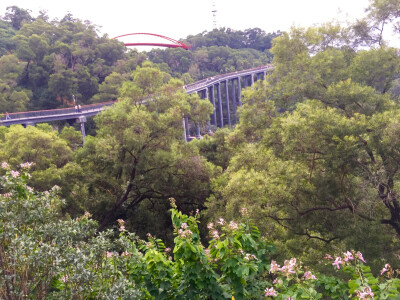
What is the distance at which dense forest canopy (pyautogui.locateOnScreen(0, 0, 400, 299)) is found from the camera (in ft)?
12.8

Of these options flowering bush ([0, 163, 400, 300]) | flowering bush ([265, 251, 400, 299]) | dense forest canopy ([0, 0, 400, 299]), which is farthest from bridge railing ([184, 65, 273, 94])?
flowering bush ([265, 251, 400, 299])

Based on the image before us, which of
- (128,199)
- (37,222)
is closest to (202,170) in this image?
(128,199)

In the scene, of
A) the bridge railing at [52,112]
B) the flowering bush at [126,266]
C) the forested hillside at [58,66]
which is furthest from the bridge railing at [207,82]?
the flowering bush at [126,266]

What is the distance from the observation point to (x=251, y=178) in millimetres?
8531

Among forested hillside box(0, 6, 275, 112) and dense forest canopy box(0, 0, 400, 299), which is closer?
dense forest canopy box(0, 0, 400, 299)

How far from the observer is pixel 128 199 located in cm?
1402

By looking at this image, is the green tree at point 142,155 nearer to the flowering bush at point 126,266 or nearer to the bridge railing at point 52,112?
the flowering bush at point 126,266

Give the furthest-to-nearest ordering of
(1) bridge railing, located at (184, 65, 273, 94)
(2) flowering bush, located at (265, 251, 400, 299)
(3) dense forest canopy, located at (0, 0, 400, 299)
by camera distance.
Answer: (1) bridge railing, located at (184, 65, 273, 94)
(3) dense forest canopy, located at (0, 0, 400, 299)
(2) flowering bush, located at (265, 251, 400, 299)

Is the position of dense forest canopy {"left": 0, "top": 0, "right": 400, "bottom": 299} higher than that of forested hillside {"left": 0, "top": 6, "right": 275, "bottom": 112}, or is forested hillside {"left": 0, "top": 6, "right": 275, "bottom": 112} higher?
forested hillside {"left": 0, "top": 6, "right": 275, "bottom": 112}

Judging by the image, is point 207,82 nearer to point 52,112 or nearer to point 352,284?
point 52,112

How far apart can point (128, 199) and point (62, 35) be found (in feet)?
105

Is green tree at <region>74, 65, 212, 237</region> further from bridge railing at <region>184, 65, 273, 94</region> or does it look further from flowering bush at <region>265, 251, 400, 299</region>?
bridge railing at <region>184, 65, 273, 94</region>

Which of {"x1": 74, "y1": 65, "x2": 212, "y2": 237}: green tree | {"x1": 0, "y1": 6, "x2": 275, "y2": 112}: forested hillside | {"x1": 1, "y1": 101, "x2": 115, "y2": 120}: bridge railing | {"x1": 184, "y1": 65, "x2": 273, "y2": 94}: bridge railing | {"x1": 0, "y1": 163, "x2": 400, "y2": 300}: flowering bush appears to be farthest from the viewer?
{"x1": 184, "y1": 65, "x2": 273, "y2": 94}: bridge railing

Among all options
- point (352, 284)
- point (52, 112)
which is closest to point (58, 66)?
point (52, 112)
